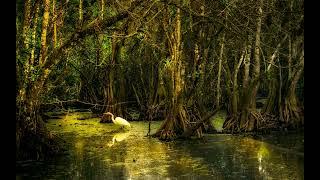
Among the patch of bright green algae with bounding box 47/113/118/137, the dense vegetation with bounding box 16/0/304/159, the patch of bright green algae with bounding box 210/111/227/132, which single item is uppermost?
the dense vegetation with bounding box 16/0/304/159

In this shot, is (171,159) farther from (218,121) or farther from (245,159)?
(218,121)

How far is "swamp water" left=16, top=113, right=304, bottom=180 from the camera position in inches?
361

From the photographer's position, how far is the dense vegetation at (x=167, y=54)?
10.6m

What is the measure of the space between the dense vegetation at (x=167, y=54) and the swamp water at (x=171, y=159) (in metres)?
0.70

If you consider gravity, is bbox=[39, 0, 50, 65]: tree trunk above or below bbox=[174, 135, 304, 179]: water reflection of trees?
above

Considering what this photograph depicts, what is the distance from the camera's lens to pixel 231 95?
15.2 m

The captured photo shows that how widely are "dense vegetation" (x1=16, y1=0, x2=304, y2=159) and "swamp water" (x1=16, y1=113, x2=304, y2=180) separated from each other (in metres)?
0.70

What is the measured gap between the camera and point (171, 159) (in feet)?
34.9

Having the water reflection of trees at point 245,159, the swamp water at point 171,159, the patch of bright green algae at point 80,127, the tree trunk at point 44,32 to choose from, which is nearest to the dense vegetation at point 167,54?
the tree trunk at point 44,32

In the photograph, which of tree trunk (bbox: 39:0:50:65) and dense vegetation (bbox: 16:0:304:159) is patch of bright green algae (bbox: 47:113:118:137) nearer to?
dense vegetation (bbox: 16:0:304:159)

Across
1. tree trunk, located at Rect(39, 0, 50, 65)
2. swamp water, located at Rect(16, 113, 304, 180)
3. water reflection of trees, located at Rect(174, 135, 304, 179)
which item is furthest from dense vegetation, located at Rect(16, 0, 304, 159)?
water reflection of trees, located at Rect(174, 135, 304, 179)
